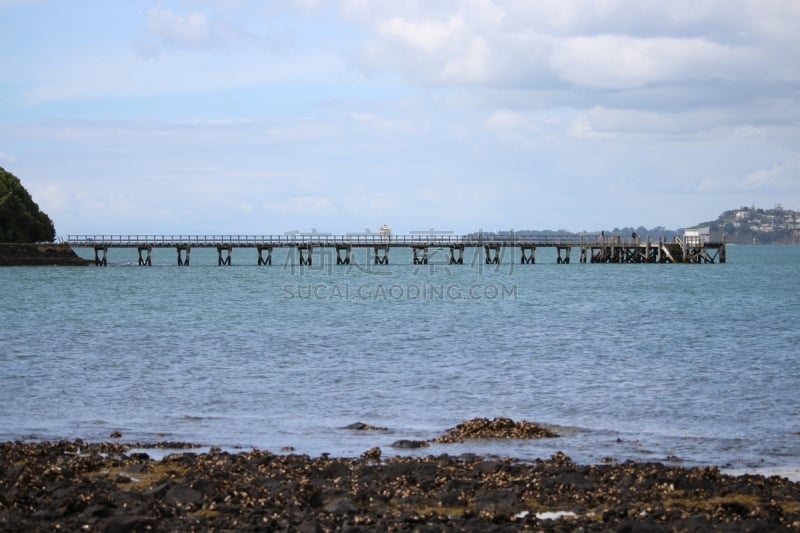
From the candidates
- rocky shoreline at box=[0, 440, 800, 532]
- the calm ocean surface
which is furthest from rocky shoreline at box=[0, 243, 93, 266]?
rocky shoreline at box=[0, 440, 800, 532]

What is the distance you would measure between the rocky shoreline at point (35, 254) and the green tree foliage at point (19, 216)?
1607 mm

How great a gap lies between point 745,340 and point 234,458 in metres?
28.7

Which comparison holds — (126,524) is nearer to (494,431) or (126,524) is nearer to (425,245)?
(494,431)

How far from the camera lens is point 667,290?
77.4 metres

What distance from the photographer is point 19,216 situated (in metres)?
108

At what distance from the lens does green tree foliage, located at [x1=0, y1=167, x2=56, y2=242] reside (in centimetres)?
10638

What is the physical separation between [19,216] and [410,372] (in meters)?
86.0

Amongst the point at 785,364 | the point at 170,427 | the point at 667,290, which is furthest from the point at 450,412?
the point at 667,290

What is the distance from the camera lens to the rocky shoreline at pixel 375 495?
13.1 metres

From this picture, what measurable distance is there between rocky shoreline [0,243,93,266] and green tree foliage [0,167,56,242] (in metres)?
1.61

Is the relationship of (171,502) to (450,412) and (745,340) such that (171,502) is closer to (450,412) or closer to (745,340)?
(450,412)

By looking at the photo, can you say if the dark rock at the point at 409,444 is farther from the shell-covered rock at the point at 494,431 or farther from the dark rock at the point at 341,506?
the dark rock at the point at 341,506

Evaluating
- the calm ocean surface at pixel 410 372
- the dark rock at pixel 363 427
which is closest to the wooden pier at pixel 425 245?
the calm ocean surface at pixel 410 372

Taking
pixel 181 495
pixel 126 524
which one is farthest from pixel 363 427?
pixel 126 524
